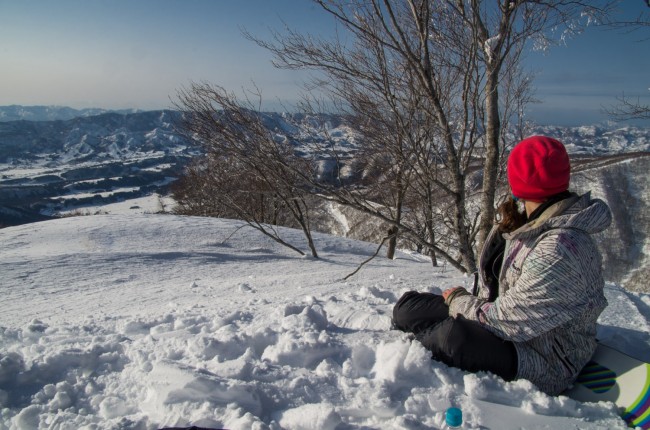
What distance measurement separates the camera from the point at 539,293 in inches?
78.4

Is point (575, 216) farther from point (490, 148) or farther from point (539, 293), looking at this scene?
point (490, 148)

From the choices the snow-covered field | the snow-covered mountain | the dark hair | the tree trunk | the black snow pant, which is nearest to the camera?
the snow-covered field

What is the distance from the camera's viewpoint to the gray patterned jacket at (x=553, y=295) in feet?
6.47

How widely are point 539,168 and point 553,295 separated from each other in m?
0.68

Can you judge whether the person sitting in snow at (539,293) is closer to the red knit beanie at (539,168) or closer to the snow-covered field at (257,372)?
the red knit beanie at (539,168)

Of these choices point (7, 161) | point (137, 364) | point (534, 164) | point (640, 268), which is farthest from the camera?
point (7, 161)

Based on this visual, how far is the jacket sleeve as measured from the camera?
196cm

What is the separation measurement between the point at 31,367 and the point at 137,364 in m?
0.60

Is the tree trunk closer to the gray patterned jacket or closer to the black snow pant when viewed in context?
the gray patterned jacket

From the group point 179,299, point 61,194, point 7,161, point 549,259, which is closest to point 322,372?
point 549,259

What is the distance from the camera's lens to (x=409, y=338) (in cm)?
261

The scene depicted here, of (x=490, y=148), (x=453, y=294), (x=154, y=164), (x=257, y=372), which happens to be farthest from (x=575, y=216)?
(x=154, y=164)

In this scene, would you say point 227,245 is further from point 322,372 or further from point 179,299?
point 322,372

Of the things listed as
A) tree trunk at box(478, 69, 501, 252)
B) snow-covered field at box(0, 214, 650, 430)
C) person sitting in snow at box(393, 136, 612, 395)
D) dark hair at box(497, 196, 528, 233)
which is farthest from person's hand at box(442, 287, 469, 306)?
tree trunk at box(478, 69, 501, 252)
